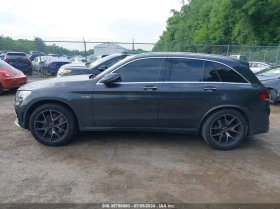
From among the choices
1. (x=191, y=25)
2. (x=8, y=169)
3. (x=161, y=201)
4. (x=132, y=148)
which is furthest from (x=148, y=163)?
(x=191, y=25)

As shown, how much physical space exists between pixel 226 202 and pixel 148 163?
4.40 ft

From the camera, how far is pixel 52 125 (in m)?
4.55

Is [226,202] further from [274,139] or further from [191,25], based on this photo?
[191,25]

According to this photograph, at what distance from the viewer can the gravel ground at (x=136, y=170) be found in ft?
10.6

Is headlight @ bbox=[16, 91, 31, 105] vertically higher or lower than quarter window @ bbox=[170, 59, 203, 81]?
lower

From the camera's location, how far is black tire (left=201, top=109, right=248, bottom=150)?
4613mm

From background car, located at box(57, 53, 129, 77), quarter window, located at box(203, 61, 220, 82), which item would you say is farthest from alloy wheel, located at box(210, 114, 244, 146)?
background car, located at box(57, 53, 129, 77)

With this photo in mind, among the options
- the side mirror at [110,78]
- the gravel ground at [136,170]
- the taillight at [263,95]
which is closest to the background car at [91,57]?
the gravel ground at [136,170]

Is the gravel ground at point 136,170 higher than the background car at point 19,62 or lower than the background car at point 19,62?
lower

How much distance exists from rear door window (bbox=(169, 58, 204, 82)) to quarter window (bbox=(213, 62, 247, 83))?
322 mm

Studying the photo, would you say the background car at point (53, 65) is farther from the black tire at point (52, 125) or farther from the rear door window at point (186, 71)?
the rear door window at point (186, 71)

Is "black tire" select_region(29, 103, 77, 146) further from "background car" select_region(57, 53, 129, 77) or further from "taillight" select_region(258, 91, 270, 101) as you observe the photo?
"background car" select_region(57, 53, 129, 77)

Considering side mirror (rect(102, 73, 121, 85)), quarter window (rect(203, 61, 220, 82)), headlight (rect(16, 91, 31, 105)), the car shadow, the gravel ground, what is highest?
quarter window (rect(203, 61, 220, 82))

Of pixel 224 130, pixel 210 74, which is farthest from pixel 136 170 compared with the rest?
pixel 210 74
